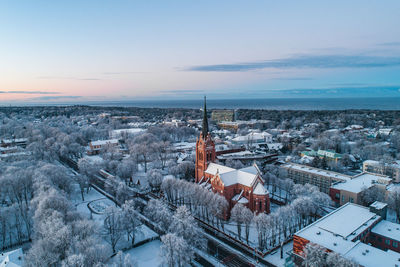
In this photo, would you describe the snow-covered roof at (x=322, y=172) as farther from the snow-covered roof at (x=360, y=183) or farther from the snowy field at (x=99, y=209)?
the snowy field at (x=99, y=209)

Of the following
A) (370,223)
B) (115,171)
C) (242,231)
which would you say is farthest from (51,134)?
(370,223)

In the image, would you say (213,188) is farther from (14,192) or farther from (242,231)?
(14,192)

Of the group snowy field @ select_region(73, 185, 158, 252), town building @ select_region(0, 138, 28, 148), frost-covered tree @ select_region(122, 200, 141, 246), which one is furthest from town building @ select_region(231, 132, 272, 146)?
town building @ select_region(0, 138, 28, 148)

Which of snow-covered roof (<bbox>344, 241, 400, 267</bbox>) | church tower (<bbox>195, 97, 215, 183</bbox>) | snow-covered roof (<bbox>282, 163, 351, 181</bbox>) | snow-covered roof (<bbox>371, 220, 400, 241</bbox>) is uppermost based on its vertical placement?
church tower (<bbox>195, 97, 215, 183</bbox>)

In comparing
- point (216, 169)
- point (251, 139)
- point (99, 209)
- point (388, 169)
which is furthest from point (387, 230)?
point (251, 139)

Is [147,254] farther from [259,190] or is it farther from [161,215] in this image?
[259,190]

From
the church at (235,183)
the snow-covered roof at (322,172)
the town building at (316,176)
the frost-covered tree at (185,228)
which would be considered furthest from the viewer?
the snow-covered roof at (322,172)

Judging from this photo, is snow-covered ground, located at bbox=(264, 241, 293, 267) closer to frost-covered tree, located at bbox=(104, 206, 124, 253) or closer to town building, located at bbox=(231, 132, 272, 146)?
frost-covered tree, located at bbox=(104, 206, 124, 253)

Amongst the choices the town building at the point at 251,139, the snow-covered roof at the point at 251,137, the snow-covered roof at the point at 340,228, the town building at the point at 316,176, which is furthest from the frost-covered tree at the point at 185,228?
the snow-covered roof at the point at 251,137
